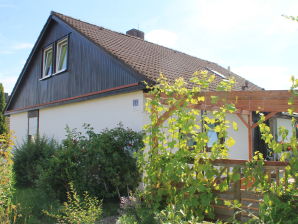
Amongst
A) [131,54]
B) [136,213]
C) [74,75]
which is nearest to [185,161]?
[136,213]

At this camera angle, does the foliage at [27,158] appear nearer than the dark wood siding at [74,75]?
No

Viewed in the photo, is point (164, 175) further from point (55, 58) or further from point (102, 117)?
point (55, 58)

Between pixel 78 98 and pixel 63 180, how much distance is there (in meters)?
4.51

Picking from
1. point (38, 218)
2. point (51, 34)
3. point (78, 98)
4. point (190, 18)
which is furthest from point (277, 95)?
point (51, 34)

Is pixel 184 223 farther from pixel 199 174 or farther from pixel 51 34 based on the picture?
pixel 51 34

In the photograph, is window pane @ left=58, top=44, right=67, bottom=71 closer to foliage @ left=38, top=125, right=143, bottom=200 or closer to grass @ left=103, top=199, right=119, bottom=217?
foliage @ left=38, top=125, right=143, bottom=200

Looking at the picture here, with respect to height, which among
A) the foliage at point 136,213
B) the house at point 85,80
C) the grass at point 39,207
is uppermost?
the house at point 85,80

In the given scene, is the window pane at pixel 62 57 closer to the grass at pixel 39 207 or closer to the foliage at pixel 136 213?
the grass at pixel 39 207

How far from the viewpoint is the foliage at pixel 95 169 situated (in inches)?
276

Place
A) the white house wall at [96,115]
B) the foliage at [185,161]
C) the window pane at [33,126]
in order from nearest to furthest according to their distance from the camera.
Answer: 1. the foliage at [185,161]
2. the white house wall at [96,115]
3. the window pane at [33,126]

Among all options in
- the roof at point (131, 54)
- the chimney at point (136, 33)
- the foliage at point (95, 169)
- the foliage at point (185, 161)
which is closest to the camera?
the foliage at point (185, 161)

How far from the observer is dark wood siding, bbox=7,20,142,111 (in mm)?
9594

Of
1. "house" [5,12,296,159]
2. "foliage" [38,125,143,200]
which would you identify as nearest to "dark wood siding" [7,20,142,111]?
"house" [5,12,296,159]

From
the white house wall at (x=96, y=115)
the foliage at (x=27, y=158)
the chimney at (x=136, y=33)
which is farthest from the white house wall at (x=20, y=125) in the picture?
the chimney at (x=136, y=33)
